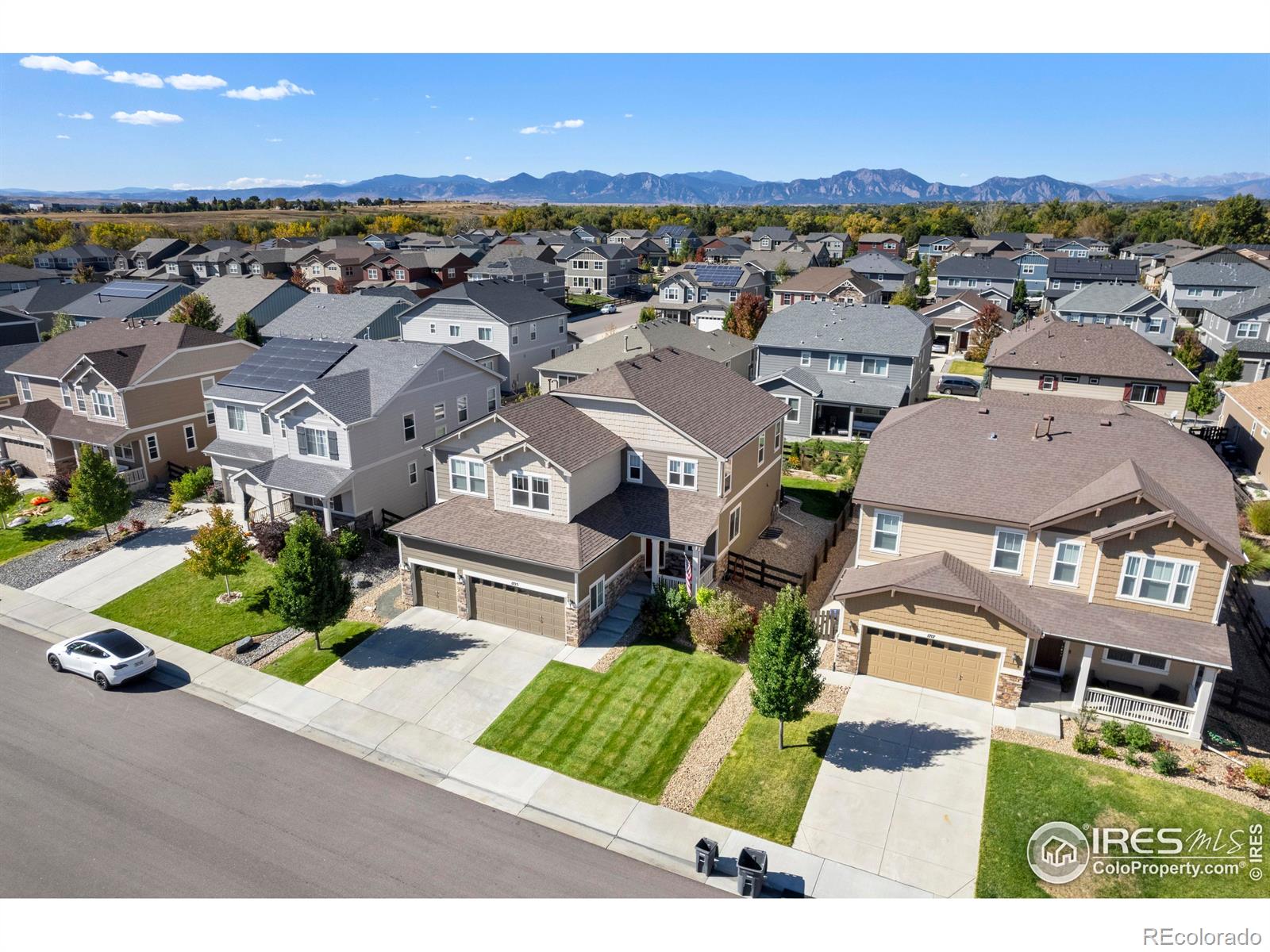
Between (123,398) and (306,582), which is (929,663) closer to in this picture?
(306,582)

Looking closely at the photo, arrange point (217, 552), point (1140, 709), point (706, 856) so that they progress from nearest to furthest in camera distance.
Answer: point (706, 856) → point (1140, 709) → point (217, 552)

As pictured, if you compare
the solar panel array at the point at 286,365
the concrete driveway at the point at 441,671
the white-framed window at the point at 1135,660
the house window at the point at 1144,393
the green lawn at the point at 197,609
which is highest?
the solar panel array at the point at 286,365

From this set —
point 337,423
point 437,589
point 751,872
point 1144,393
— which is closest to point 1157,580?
point 751,872

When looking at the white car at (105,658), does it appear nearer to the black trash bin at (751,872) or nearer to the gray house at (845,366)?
the black trash bin at (751,872)

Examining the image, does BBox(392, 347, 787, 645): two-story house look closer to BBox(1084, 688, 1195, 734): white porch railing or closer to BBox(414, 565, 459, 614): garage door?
BBox(414, 565, 459, 614): garage door

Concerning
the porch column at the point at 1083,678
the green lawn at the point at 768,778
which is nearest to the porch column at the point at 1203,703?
the porch column at the point at 1083,678

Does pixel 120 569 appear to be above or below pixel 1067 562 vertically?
below

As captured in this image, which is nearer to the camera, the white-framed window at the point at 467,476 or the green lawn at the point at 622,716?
the green lawn at the point at 622,716

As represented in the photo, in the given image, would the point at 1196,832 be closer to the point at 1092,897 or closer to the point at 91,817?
the point at 1092,897
